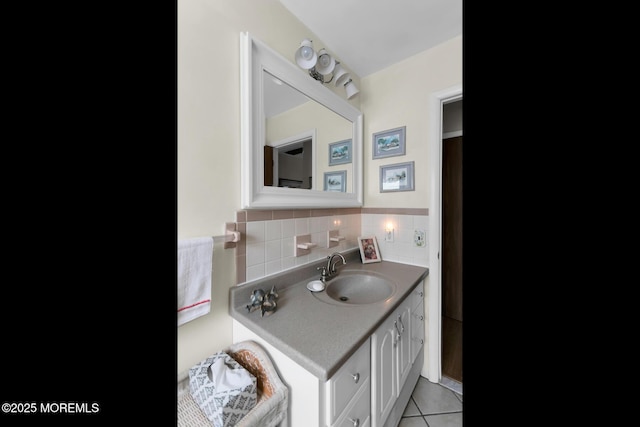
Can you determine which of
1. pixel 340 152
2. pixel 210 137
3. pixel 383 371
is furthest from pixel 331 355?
pixel 340 152

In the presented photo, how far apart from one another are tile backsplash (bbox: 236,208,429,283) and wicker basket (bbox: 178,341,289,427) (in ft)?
0.84

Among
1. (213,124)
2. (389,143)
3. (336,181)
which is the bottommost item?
(336,181)

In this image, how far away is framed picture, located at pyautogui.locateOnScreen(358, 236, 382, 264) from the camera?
157 centimetres

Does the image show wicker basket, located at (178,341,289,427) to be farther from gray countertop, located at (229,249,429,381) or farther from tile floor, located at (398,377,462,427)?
tile floor, located at (398,377,462,427)

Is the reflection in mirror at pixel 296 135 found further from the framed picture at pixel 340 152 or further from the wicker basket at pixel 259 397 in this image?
the wicker basket at pixel 259 397

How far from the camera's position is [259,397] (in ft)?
2.43

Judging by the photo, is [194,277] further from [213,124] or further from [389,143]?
[389,143]

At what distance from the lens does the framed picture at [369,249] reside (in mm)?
1567

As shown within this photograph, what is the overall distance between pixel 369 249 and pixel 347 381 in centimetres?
93

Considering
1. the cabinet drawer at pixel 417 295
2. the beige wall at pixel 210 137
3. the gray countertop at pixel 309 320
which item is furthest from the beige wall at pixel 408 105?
the beige wall at pixel 210 137

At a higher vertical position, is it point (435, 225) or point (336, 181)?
point (336, 181)
